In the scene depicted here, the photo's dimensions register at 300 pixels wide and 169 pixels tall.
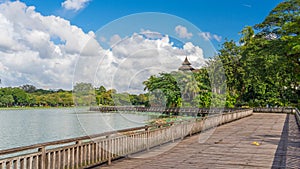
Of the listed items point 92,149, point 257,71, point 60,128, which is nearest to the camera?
point 92,149

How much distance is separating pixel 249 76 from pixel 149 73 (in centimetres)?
3780

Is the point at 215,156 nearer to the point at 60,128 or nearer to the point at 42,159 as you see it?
the point at 42,159

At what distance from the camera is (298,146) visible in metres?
11.9

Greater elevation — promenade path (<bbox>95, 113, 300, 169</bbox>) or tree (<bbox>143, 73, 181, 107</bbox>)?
tree (<bbox>143, 73, 181, 107</bbox>)

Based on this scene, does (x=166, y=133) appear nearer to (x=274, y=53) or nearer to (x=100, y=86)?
(x=100, y=86)

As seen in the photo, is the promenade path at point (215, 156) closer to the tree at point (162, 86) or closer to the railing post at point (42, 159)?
the railing post at point (42, 159)

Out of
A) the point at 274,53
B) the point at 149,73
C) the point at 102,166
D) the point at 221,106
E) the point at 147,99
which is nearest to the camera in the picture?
the point at 102,166

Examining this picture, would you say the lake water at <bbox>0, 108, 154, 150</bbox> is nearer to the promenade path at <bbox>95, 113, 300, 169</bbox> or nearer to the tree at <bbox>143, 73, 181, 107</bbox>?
the tree at <bbox>143, 73, 181, 107</bbox>

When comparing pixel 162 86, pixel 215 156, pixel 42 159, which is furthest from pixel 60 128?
pixel 42 159

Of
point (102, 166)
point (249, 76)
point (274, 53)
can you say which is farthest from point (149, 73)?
point (249, 76)

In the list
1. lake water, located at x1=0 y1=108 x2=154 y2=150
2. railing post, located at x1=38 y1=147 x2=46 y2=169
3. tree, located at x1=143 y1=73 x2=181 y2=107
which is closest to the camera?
railing post, located at x1=38 y1=147 x2=46 y2=169

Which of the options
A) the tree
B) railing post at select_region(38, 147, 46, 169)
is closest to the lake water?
the tree

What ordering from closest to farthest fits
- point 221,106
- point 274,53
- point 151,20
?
point 151,20 < point 274,53 < point 221,106

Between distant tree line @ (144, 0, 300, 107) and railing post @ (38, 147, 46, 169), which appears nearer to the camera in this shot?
railing post @ (38, 147, 46, 169)
